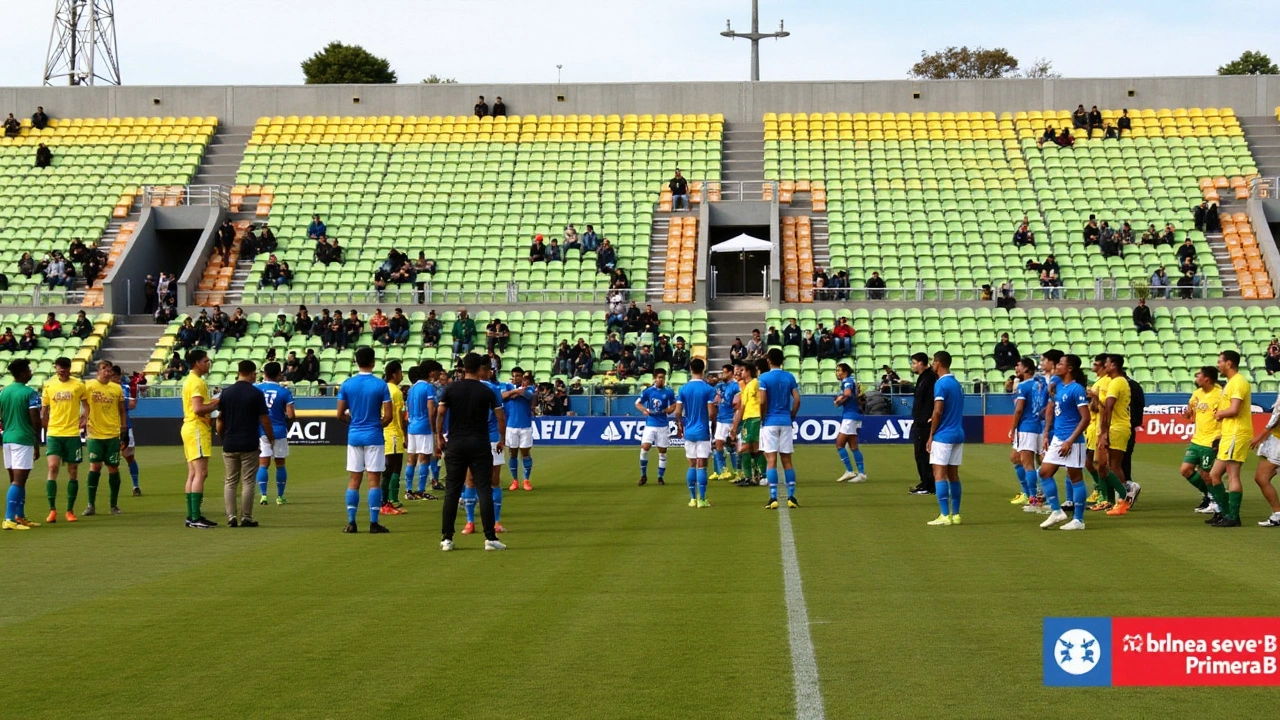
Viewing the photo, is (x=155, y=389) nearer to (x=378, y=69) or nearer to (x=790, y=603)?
(x=790, y=603)

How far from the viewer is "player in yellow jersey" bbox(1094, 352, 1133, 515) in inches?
674

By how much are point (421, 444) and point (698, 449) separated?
411 cm

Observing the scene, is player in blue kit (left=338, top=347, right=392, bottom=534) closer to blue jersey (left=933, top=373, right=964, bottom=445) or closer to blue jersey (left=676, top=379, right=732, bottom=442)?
blue jersey (left=676, top=379, right=732, bottom=442)

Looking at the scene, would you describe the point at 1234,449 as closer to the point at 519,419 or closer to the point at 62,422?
the point at 519,419

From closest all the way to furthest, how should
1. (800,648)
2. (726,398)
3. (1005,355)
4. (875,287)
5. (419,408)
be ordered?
(800,648)
(419,408)
(726,398)
(1005,355)
(875,287)

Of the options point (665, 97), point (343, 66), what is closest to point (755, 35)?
point (665, 97)

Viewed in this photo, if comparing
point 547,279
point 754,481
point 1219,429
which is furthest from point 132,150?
point 1219,429

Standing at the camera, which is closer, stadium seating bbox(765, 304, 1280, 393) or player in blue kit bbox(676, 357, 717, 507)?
player in blue kit bbox(676, 357, 717, 507)

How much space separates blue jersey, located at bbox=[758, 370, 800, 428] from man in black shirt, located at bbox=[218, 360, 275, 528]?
245 inches

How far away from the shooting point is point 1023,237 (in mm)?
45469

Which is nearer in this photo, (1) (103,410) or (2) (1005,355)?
(1) (103,410)

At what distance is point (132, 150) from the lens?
53594 mm

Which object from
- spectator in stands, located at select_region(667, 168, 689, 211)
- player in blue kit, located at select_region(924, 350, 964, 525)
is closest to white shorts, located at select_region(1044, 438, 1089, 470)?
player in blue kit, located at select_region(924, 350, 964, 525)

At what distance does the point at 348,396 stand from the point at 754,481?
939 centimetres
